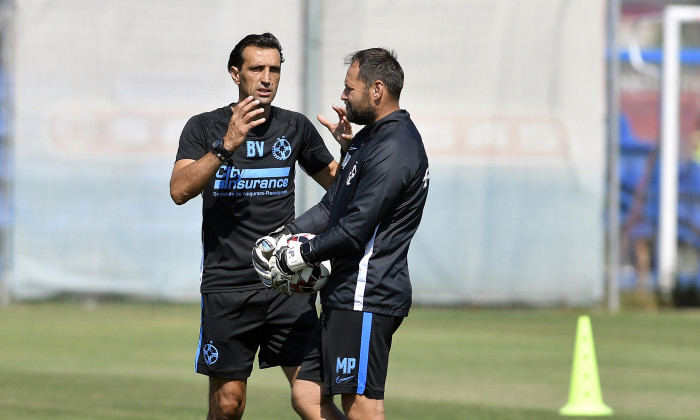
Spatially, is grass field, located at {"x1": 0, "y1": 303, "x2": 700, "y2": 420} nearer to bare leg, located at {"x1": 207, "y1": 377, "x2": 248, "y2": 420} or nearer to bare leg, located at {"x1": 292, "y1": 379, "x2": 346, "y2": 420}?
bare leg, located at {"x1": 207, "y1": 377, "x2": 248, "y2": 420}

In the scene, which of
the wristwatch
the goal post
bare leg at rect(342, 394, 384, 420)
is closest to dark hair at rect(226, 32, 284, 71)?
the wristwatch

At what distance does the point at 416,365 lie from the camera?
1280cm

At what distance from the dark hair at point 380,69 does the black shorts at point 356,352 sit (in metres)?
1.14

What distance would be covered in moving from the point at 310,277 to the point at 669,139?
1554cm

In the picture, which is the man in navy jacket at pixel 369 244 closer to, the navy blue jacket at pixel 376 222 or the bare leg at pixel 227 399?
the navy blue jacket at pixel 376 222

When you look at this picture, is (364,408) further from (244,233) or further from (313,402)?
(244,233)

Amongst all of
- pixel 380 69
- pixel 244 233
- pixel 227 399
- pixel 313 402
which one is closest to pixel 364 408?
pixel 313 402

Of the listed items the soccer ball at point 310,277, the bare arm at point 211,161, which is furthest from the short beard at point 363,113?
the soccer ball at point 310,277

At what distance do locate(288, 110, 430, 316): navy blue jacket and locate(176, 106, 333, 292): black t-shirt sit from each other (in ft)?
2.71

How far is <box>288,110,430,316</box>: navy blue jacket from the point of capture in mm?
5793

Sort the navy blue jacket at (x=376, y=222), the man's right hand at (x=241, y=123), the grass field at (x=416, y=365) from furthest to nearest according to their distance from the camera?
the grass field at (x=416, y=365) → the man's right hand at (x=241, y=123) → the navy blue jacket at (x=376, y=222)

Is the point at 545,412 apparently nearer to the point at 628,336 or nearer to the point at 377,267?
the point at 377,267

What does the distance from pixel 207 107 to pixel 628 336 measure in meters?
7.07

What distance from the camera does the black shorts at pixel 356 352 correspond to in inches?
233
